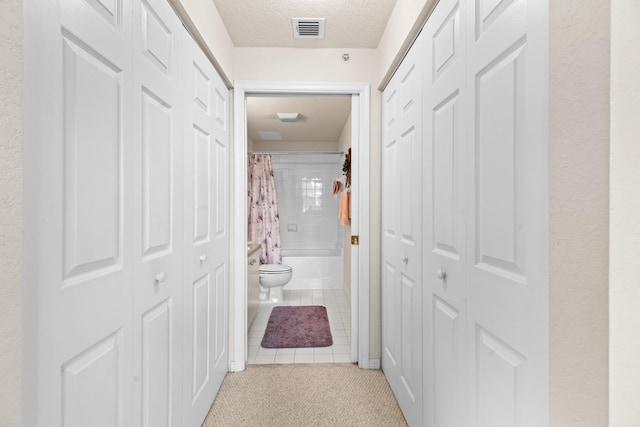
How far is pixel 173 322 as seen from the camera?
134cm

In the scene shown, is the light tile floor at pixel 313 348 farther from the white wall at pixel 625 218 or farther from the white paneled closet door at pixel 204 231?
the white wall at pixel 625 218

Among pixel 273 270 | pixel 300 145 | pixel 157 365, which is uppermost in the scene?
pixel 300 145

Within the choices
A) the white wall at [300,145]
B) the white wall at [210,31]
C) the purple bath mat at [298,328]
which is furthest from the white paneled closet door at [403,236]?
the white wall at [300,145]

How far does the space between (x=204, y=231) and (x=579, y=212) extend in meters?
1.58

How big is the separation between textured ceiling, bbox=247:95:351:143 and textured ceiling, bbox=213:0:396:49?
666 mm

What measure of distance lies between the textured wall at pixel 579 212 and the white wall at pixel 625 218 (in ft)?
0.04

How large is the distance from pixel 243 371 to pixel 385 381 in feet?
3.22

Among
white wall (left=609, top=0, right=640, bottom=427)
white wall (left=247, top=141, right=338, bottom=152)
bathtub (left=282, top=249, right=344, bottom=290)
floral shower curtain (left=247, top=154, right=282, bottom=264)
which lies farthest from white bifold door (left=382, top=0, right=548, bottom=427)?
white wall (left=247, top=141, right=338, bottom=152)

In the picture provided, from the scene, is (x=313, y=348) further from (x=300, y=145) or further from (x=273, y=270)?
(x=300, y=145)

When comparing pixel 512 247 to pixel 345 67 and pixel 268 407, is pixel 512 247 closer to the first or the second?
pixel 268 407

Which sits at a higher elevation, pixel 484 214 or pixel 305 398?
pixel 484 214

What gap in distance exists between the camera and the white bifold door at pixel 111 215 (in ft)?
2.22

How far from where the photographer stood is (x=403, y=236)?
1.81m

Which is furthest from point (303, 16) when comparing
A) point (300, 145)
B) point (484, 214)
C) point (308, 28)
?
point (300, 145)
